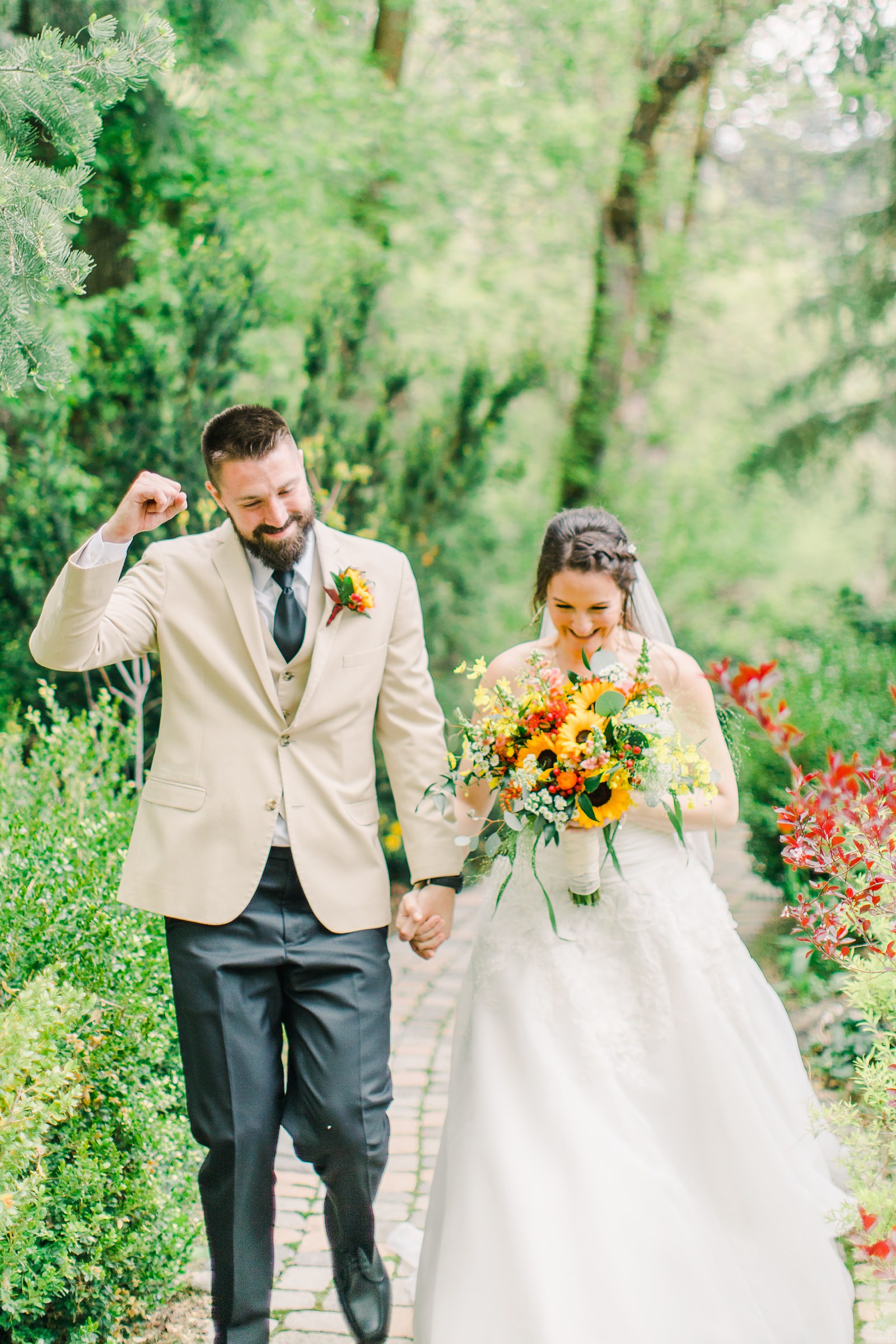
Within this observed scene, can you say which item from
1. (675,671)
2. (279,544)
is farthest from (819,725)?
(279,544)

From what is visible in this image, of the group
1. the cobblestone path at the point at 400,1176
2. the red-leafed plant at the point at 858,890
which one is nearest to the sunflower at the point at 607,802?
the red-leafed plant at the point at 858,890

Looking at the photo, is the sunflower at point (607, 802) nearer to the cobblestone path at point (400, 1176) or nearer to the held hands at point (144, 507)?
the held hands at point (144, 507)

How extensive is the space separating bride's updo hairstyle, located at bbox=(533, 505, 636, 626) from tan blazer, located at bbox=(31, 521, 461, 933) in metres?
0.55

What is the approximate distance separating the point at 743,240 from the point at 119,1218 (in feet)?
39.8

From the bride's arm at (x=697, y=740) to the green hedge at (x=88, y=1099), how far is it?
1456mm

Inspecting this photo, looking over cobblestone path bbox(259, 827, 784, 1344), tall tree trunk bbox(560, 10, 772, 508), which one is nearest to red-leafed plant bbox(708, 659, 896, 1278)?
cobblestone path bbox(259, 827, 784, 1344)

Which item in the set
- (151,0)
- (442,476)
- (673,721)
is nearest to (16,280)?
(673,721)

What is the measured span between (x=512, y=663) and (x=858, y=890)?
119 cm

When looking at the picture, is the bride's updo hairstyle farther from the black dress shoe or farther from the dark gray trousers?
the black dress shoe

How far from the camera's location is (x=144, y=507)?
8.54ft

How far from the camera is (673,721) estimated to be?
3.07 m

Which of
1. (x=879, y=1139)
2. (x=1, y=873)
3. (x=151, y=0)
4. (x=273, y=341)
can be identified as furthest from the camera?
(x=273, y=341)

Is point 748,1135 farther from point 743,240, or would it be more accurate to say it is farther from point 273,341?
point 743,240

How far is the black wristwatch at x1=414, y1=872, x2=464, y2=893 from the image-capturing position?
301 cm
